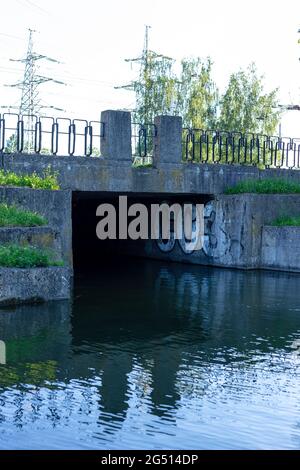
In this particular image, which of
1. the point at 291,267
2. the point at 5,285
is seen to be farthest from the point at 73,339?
the point at 291,267

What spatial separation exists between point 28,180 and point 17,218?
248 centimetres

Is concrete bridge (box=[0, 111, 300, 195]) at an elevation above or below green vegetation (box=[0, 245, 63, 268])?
above

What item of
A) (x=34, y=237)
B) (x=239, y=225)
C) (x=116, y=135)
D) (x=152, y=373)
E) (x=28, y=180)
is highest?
(x=116, y=135)

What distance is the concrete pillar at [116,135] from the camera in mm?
21344

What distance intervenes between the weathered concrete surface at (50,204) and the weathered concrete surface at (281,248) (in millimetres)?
7268

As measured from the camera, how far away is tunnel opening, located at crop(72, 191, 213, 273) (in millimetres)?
26281

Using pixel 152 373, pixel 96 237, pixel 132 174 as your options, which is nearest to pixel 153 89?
pixel 96 237

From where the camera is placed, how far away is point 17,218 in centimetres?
1641

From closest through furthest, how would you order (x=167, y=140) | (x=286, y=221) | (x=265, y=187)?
(x=167, y=140)
(x=286, y=221)
(x=265, y=187)

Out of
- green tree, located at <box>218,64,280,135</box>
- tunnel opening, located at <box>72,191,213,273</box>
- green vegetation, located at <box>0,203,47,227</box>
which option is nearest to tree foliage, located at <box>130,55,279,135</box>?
green tree, located at <box>218,64,280,135</box>

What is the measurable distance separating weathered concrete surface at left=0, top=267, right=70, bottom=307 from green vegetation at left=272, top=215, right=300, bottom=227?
10.0 m

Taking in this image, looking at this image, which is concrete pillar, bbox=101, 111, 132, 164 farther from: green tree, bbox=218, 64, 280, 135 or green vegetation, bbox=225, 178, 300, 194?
green tree, bbox=218, 64, 280, 135

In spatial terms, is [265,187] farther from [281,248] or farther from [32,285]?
[32,285]

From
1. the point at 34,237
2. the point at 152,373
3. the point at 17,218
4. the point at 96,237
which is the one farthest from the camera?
the point at 96,237
